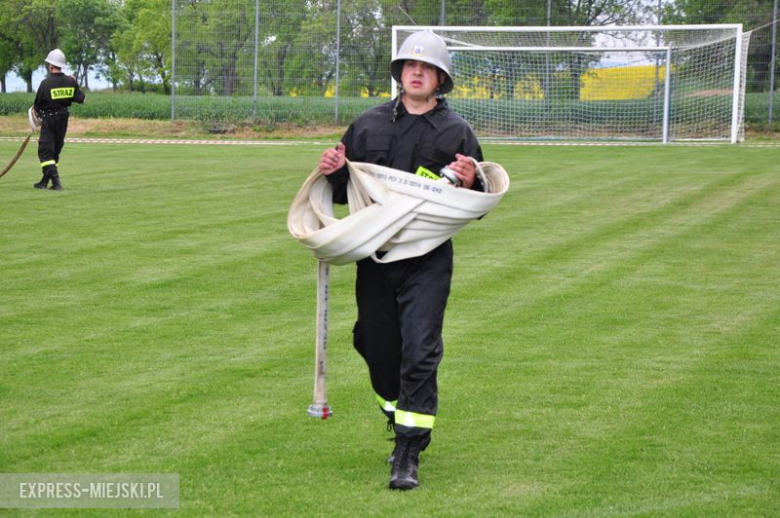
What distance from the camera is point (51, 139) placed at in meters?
17.4

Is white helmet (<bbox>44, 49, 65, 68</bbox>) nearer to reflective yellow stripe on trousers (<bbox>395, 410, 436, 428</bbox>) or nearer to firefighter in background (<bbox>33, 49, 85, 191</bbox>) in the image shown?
firefighter in background (<bbox>33, 49, 85, 191</bbox>)

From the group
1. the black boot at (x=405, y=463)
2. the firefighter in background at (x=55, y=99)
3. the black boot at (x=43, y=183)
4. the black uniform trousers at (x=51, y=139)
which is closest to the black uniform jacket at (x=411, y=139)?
the black boot at (x=405, y=463)

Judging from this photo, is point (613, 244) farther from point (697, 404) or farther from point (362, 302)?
point (362, 302)

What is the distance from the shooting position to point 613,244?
12531 millimetres

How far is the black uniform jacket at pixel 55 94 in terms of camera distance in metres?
17.8

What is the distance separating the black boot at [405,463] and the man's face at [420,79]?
1.54 meters

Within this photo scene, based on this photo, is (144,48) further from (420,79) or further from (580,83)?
(420,79)

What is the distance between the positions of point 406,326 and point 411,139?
85cm

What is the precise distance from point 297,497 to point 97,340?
10.9 feet

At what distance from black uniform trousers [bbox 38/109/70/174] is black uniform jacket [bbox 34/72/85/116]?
92 millimetres

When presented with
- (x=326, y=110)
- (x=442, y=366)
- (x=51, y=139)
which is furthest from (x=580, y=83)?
(x=442, y=366)

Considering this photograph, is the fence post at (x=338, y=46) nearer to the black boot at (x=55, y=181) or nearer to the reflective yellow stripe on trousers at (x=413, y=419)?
the black boot at (x=55, y=181)

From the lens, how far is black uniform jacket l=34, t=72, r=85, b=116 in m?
17.8

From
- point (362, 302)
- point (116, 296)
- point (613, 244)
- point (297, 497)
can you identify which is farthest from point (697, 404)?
point (613, 244)
